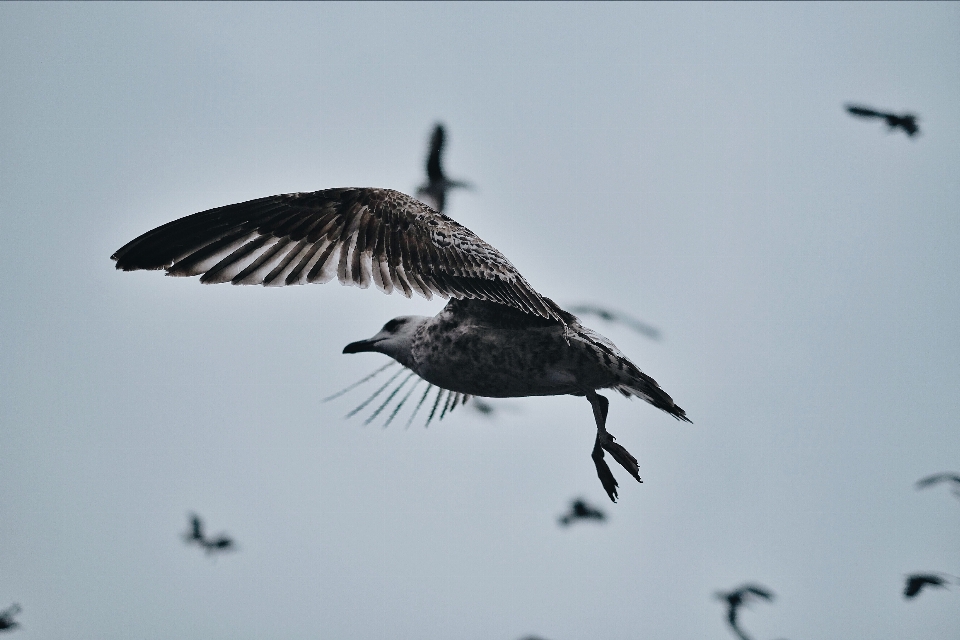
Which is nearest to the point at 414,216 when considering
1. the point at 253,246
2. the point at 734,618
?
the point at 253,246

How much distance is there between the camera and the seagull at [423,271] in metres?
8.46

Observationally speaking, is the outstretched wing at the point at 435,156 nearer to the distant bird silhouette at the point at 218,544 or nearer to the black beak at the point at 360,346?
the black beak at the point at 360,346

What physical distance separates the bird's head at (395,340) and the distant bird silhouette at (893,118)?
7.42 metres

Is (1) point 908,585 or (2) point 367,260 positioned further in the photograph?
(1) point 908,585

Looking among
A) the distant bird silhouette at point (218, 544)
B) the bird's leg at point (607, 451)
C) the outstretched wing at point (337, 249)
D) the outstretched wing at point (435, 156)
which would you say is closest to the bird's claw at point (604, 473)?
the bird's leg at point (607, 451)

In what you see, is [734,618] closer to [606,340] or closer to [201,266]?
[606,340]

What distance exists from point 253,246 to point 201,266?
41 cm

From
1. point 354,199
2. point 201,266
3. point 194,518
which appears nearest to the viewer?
point 201,266

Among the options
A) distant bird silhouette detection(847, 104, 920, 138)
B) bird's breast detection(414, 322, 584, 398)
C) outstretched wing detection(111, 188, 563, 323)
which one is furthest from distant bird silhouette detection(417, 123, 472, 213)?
distant bird silhouette detection(847, 104, 920, 138)

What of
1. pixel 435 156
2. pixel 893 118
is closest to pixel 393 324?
pixel 435 156

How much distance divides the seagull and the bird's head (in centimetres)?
16

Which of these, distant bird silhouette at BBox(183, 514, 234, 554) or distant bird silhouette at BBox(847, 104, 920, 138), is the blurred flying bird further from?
distant bird silhouette at BBox(847, 104, 920, 138)

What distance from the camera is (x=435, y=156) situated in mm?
14758

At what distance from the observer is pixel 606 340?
9.07 meters
